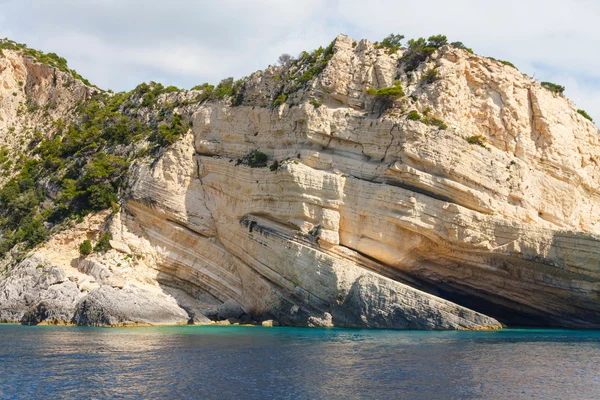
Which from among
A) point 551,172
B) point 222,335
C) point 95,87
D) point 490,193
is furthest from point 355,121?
point 95,87

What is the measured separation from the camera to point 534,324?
34.6 m

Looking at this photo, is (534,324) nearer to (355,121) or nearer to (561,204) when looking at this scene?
(561,204)

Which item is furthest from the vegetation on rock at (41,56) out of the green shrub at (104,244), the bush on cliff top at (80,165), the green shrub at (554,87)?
the green shrub at (554,87)

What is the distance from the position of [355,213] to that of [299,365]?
622 inches

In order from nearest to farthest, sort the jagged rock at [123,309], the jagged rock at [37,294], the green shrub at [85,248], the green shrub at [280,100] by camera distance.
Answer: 1. the jagged rock at [123,309]
2. the jagged rock at [37,294]
3. the green shrub at [85,248]
4. the green shrub at [280,100]

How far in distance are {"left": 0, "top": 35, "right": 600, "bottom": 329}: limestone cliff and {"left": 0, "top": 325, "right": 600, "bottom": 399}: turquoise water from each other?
4496 mm

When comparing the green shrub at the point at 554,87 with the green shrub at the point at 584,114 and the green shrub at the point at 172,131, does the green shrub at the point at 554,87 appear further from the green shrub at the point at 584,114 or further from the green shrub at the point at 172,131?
the green shrub at the point at 172,131

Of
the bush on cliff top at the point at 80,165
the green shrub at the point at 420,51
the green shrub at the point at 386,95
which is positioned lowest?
the bush on cliff top at the point at 80,165

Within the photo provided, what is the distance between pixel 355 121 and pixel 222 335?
15939mm

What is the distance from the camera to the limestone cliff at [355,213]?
102ft

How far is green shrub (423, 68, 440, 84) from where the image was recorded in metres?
36.3

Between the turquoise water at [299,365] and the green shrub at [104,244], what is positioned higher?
the green shrub at [104,244]

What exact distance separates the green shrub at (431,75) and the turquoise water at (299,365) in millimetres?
16828

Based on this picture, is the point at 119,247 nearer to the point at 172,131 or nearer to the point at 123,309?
the point at 123,309
